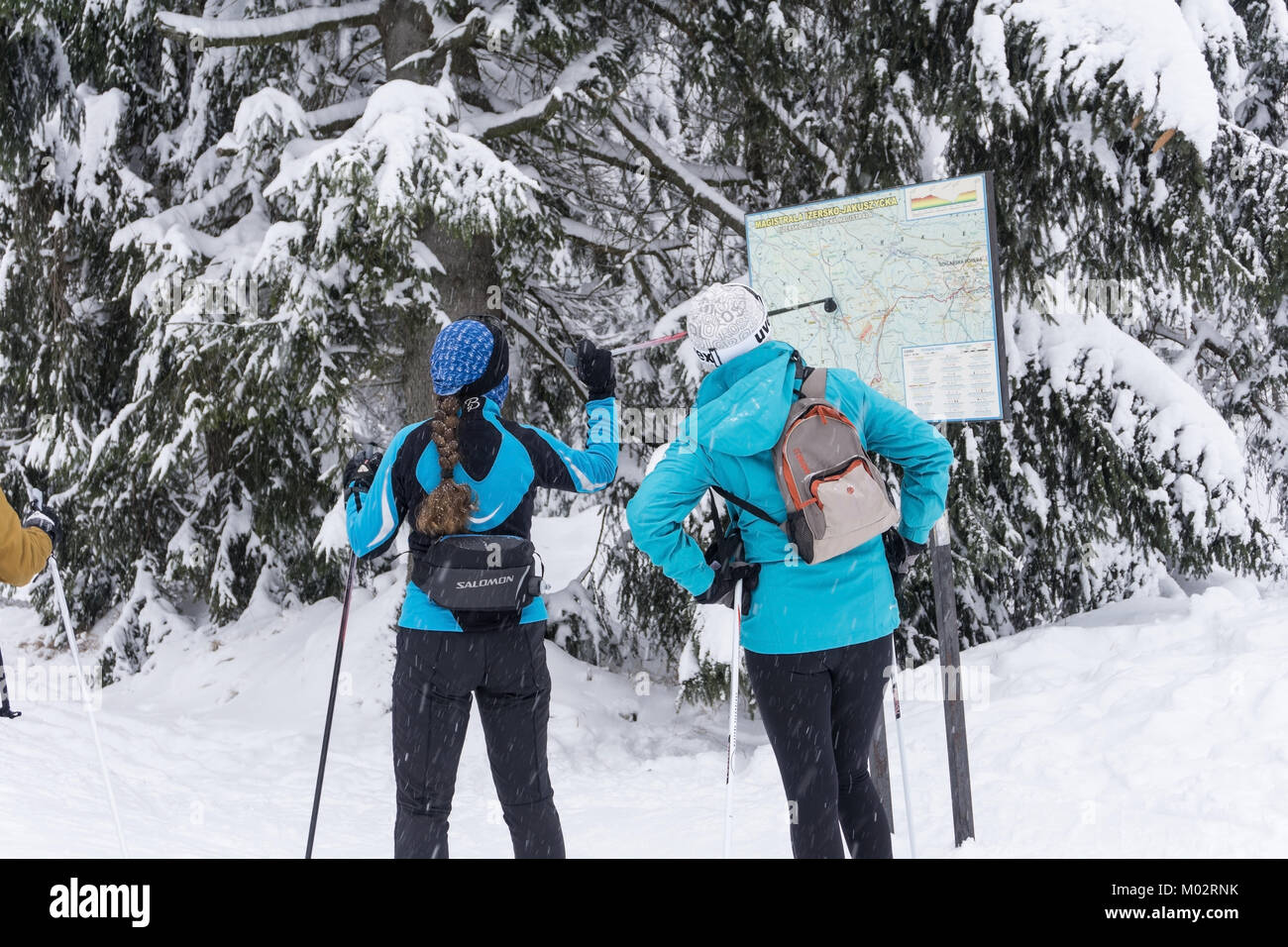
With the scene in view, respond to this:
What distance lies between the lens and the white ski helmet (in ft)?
8.33

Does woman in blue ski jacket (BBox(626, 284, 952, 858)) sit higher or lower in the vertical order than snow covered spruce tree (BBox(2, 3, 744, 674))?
lower

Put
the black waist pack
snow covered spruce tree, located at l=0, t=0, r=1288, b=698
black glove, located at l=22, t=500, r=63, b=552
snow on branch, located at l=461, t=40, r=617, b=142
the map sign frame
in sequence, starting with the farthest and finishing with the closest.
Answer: snow on branch, located at l=461, t=40, r=617, b=142
snow covered spruce tree, located at l=0, t=0, r=1288, b=698
the map sign frame
black glove, located at l=22, t=500, r=63, b=552
the black waist pack

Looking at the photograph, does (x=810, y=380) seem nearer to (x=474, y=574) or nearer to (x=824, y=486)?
(x=824, y=486)

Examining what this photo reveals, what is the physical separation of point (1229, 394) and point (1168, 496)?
3931 mm

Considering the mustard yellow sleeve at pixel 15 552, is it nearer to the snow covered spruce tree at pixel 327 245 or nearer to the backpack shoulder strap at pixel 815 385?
the backpack shoulder strap at pixel 815 385

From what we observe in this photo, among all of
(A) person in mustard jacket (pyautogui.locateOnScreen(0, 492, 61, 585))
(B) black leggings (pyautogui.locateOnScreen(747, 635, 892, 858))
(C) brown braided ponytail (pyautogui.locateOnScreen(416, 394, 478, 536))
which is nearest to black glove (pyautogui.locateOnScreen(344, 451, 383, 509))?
(C) brown braided ponytail (pyautogui.locateOnScreen(416, 394, 478, 536))

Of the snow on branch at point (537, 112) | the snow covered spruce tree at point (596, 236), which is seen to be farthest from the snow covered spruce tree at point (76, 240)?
the snow on branch at point (537, 112)

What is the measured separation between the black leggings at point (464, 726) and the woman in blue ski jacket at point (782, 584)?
1.81 feet

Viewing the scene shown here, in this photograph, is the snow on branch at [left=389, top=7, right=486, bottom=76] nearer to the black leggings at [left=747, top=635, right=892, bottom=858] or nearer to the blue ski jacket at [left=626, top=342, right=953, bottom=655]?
the blue ski jacket at [left=626, top=342, right=953, bottom=655]
